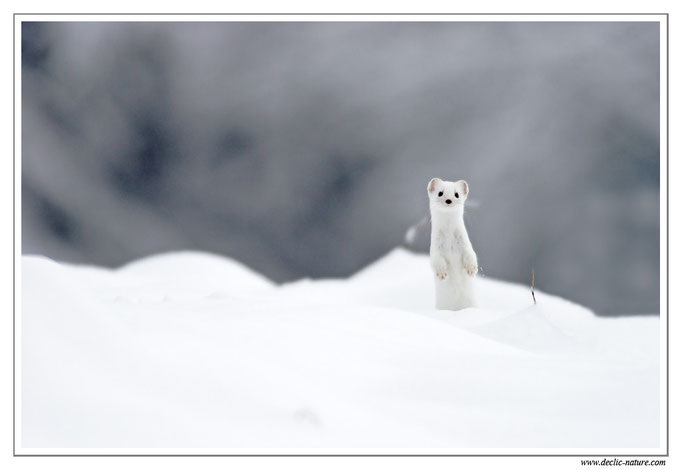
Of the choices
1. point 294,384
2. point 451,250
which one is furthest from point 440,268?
point 294,384

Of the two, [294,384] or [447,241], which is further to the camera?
[447,241]

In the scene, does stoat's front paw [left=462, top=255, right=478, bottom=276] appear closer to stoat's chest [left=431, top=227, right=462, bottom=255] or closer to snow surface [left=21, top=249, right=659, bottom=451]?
stoat's chest [left=431, top=227, right=462, bottom=255]

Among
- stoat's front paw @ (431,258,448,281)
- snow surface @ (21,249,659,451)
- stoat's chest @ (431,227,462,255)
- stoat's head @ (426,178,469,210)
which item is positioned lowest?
snow surface @ (21,249,659,451)

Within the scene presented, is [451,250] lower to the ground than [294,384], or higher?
higher

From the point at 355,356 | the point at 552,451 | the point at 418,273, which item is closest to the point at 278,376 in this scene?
the point at 355,356

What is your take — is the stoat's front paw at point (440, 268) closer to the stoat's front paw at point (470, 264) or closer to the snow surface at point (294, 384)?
the stoat's front paw at point (470, 264)

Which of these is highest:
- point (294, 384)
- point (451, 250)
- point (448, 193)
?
point (448, 193)

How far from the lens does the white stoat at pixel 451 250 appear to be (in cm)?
365

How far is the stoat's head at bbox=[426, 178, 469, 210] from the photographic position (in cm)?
364

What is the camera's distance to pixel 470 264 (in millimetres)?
3629

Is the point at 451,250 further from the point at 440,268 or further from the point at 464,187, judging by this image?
the point at 464,187

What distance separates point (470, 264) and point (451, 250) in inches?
5.8

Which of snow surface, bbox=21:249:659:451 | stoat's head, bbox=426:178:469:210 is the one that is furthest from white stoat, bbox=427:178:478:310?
snow surface, bbox=21:249:659:451
